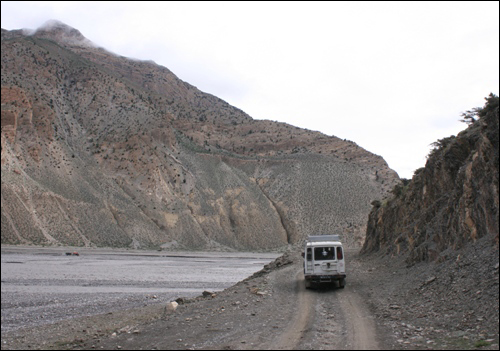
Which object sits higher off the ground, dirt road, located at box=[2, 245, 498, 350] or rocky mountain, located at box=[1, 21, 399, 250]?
rocky mountain, located at box=[1, 21, 399, 250]

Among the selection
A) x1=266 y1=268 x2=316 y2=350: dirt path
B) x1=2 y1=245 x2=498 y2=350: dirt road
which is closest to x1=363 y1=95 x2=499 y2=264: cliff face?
x1=2 y1=245 x2=498 y2=350: dirt road

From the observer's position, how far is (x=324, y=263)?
765 inches

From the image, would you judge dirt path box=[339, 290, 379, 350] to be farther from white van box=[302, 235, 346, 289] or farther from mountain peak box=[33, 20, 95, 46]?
mountain peak box=[33, 20, 95, 46]

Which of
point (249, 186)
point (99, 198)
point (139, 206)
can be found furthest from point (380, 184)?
point (99, 198)

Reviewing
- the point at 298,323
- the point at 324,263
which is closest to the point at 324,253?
the point at 324,263

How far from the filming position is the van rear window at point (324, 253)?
19547 millimetres

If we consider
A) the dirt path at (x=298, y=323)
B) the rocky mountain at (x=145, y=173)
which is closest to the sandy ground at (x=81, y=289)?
the dirt path at (x=298, y=323)

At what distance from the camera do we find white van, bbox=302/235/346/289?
1928 centimetres

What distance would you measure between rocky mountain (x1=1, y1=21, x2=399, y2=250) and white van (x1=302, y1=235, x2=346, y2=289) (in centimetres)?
4324

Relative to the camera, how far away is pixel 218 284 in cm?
2939

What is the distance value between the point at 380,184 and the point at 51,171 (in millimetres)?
68999

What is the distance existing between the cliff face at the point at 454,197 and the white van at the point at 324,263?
4092 millimetres

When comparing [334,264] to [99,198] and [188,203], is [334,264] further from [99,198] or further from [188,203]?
[188,203]

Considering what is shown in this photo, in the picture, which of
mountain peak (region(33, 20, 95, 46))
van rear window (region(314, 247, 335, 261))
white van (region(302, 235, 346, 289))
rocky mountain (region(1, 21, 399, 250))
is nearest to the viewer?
white van (region(302, 235, 346, 289))
